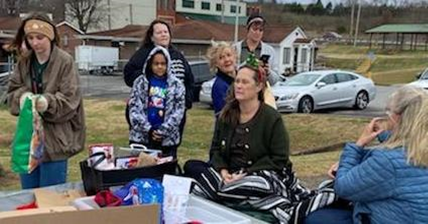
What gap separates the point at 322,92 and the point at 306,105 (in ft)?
2.20

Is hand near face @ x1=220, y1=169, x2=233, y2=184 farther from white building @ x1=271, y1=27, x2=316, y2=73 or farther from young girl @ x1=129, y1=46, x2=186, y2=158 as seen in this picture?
white building @ x1=271, y1=27, x2=316, y2=73

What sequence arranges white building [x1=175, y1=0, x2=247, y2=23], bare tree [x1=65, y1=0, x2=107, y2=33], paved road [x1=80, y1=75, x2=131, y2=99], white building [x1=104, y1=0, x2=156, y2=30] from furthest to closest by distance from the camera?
white building [x1=175, y1=0, x2=247, y2=23] < white building [x1=104, y1=0, x2=156, y2=30] < bare tree [x1=65, y1=0, x2=107, y2=33] < paved road [x1=80, y1=75, x2=131, y2=99]

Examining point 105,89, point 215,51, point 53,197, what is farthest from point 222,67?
point 105,89

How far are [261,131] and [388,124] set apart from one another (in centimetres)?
97

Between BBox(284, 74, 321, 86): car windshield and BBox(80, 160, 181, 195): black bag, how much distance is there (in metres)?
13.4

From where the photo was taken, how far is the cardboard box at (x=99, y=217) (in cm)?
244

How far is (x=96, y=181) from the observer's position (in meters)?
3.49

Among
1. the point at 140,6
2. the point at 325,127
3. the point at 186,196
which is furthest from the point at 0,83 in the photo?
the point at 140,6

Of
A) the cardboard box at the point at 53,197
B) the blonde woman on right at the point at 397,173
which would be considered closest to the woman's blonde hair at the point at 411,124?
the blonde woman on right at the point at 397,173

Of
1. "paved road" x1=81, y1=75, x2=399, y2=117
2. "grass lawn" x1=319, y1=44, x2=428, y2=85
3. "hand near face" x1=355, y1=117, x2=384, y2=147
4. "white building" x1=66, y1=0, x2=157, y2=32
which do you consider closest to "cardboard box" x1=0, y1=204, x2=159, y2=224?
"hand near face" x1=355, y1=117, x2=384, y2=147

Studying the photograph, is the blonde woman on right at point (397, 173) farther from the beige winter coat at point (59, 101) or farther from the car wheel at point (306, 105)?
the car wheel at point (306, 105)

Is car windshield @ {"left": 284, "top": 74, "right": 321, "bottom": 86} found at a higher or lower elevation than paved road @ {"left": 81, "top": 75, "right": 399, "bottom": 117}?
higher

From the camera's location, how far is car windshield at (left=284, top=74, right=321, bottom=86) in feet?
55.1

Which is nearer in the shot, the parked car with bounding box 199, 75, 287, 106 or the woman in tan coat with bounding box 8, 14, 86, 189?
the woman in tan coat with bounding box 8, 14, 86, 189
